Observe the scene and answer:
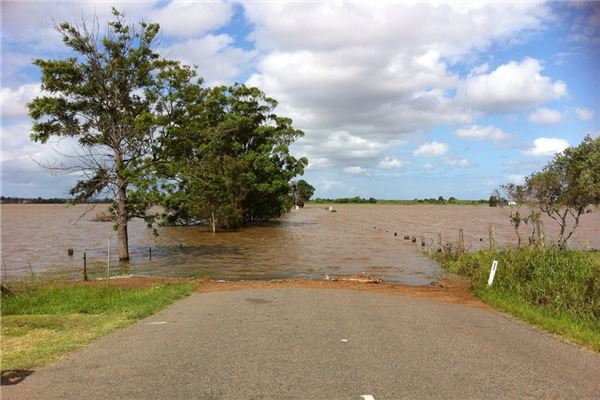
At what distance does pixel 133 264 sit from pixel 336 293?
16271mm

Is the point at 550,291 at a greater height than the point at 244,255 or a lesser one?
greater

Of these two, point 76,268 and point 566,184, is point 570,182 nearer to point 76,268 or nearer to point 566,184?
point 566,184

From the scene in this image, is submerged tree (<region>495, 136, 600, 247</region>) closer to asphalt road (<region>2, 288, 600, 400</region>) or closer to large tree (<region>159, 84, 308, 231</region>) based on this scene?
asphalt road (<region>2, 288, 600, 400</region>)

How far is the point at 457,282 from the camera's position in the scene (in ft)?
62.7

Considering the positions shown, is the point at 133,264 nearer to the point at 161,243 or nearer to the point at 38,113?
the point at 38,113

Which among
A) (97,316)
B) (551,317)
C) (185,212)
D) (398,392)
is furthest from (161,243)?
(398,392)

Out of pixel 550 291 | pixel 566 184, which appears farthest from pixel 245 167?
pixel 550 291

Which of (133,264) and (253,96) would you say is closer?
(133,264)

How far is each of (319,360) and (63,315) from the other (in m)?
6.42

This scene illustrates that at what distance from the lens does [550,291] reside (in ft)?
43.1

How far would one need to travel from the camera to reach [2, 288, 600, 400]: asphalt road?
606 cm

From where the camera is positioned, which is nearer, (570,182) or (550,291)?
(550,291)

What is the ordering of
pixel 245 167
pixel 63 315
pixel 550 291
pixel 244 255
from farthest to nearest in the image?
pixel 245 167, pixel 244 255, pixel 550 291, pixel 63 315

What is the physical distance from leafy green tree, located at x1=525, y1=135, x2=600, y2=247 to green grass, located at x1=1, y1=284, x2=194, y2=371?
17.4 meters
